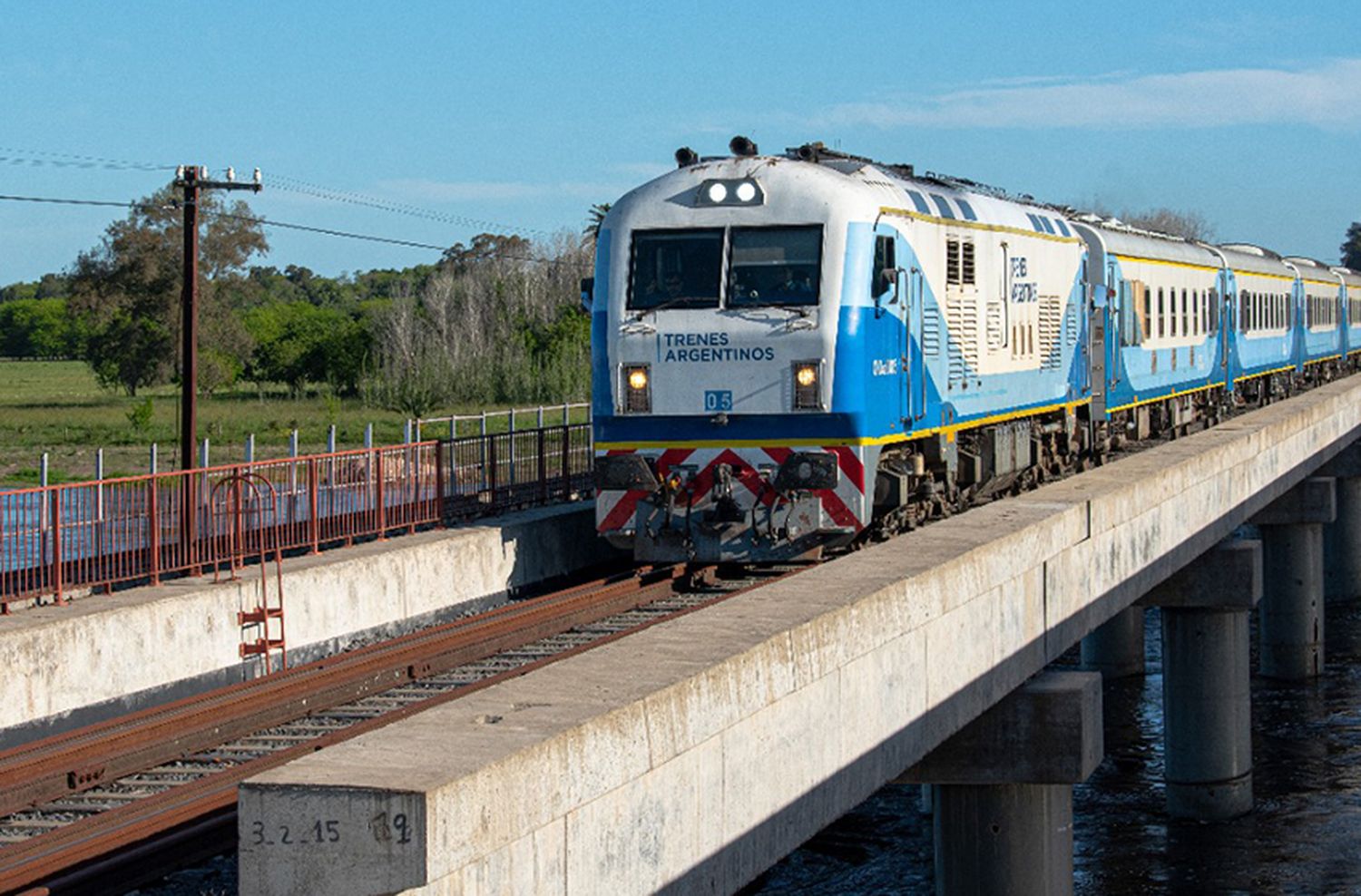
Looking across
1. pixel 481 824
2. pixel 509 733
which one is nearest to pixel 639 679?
pixel 509 733

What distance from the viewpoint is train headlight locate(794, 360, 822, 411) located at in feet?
54.2

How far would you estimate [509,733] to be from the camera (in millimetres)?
7434

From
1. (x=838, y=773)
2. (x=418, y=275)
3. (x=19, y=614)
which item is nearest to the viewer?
(x=838, y=773)

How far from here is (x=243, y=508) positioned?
56.7 feet

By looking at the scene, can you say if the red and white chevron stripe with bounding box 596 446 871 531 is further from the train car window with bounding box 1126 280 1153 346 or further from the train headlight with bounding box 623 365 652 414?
the train car window with bounding box 1126 280 1153 346

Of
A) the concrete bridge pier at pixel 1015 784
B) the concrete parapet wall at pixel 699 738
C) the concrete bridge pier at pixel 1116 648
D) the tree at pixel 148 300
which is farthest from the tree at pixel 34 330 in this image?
the concrete parapet wall at pixel 699 738

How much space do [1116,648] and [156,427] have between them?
39.6 m

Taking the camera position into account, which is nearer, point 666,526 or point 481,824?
point 481,824

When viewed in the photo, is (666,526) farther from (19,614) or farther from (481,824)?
(481,824)

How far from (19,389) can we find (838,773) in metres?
97.7

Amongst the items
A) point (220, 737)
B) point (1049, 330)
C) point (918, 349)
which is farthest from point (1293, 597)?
point (220, 737)

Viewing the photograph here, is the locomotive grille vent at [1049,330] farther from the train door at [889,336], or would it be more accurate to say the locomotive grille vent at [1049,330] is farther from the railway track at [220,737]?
the railway track at [220,737]

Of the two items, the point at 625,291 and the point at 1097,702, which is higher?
the point at 625,291

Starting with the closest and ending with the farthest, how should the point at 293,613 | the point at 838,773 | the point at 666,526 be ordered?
the point at 838,773
the point at 293,613
the point at 666,526
